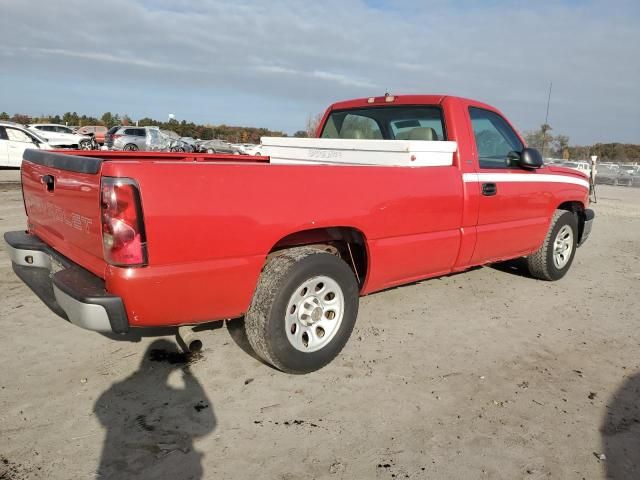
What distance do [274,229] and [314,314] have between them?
0.70 metres

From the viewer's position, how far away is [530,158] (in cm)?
444

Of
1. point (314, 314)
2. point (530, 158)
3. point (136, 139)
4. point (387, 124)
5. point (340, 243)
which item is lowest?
point (314, 314)

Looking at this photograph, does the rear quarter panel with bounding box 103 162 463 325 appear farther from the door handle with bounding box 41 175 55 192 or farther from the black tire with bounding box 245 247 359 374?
the door handle with bounding box 41 175 55 192

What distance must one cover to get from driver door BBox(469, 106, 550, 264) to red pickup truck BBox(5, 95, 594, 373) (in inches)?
0.7

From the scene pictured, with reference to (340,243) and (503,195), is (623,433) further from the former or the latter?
(503,195)

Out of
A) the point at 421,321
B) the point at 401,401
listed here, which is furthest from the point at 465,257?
the point at 401,401

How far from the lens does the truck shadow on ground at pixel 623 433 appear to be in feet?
7.80

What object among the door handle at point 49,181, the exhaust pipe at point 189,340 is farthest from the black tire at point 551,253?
the door handle at point 49,181

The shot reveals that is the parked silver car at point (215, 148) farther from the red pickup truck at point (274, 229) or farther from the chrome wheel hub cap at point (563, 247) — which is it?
the red pickup truck at point (274, 229)

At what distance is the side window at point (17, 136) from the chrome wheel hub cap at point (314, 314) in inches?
656

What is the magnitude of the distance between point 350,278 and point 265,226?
786 millimetres

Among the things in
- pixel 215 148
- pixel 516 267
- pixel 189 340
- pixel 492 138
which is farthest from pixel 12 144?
pixel 492 138

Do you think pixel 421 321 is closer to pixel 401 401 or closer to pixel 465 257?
pixel 465 257

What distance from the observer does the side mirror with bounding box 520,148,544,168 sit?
444cm
